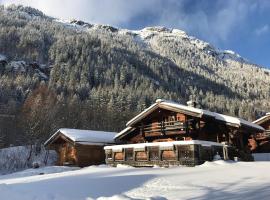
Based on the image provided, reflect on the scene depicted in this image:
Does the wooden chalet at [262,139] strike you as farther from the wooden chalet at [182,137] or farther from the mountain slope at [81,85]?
the mountain slope at [81,85]

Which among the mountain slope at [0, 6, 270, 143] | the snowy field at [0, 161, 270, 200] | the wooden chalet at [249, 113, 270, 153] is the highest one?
the mountain slope at [0, 6, 270, 143]

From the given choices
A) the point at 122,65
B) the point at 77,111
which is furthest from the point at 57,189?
the point at 122,65

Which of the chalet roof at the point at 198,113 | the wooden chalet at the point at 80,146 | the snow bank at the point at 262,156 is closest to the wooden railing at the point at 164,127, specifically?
the chalet roof at the point at 198,113

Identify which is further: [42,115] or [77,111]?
[77,111]

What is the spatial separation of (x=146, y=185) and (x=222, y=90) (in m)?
189

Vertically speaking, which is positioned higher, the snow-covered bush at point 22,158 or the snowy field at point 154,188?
the snow-covered bush at point 22,158

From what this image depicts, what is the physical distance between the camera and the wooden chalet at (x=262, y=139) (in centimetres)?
3488

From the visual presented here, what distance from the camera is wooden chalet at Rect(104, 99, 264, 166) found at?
2297 centimetres

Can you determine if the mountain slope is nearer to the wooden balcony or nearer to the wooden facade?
the wooden balcony

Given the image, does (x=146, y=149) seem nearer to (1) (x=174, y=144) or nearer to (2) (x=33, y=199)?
(1) (x=174, y=144)

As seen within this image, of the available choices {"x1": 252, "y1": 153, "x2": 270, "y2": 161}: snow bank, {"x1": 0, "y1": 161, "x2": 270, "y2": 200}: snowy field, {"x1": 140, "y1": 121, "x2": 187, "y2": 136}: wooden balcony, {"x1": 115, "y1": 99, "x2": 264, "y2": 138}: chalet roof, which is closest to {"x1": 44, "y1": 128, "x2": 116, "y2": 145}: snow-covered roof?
{"x1": 140, "y1": 121, "x2": 187, "y2": 136}: wooden balcony

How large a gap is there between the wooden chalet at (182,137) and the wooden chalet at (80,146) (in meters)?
5.48

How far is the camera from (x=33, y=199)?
12727 millimetres

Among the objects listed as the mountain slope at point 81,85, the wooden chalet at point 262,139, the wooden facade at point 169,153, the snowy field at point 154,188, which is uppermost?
the mountain slope at point 81,85
